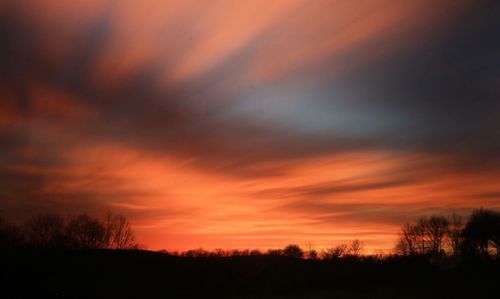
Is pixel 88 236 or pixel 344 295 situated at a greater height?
pixel 88 236

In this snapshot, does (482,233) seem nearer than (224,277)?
No

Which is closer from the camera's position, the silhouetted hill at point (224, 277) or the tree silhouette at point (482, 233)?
the silhouetted hill at point (224, 277)

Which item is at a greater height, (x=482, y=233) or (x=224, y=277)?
(x=482, y=233)

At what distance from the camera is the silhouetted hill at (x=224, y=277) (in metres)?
42.5

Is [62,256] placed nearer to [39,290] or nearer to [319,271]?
[39,290]

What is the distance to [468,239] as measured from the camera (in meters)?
86.8

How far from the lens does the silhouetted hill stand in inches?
1673

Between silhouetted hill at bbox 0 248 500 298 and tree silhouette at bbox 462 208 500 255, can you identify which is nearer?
silhouetted hill at bbox 0 248 500 298

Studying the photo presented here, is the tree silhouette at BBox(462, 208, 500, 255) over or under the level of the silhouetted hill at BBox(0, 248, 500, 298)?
over

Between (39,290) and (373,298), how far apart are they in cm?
3042

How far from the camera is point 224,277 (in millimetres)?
59812

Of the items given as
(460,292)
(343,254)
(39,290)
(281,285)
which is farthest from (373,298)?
(343,254)

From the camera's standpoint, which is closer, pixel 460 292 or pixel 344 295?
pixel 460 292

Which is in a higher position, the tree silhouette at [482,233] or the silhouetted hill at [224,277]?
the tree silhouette at [482,233]
